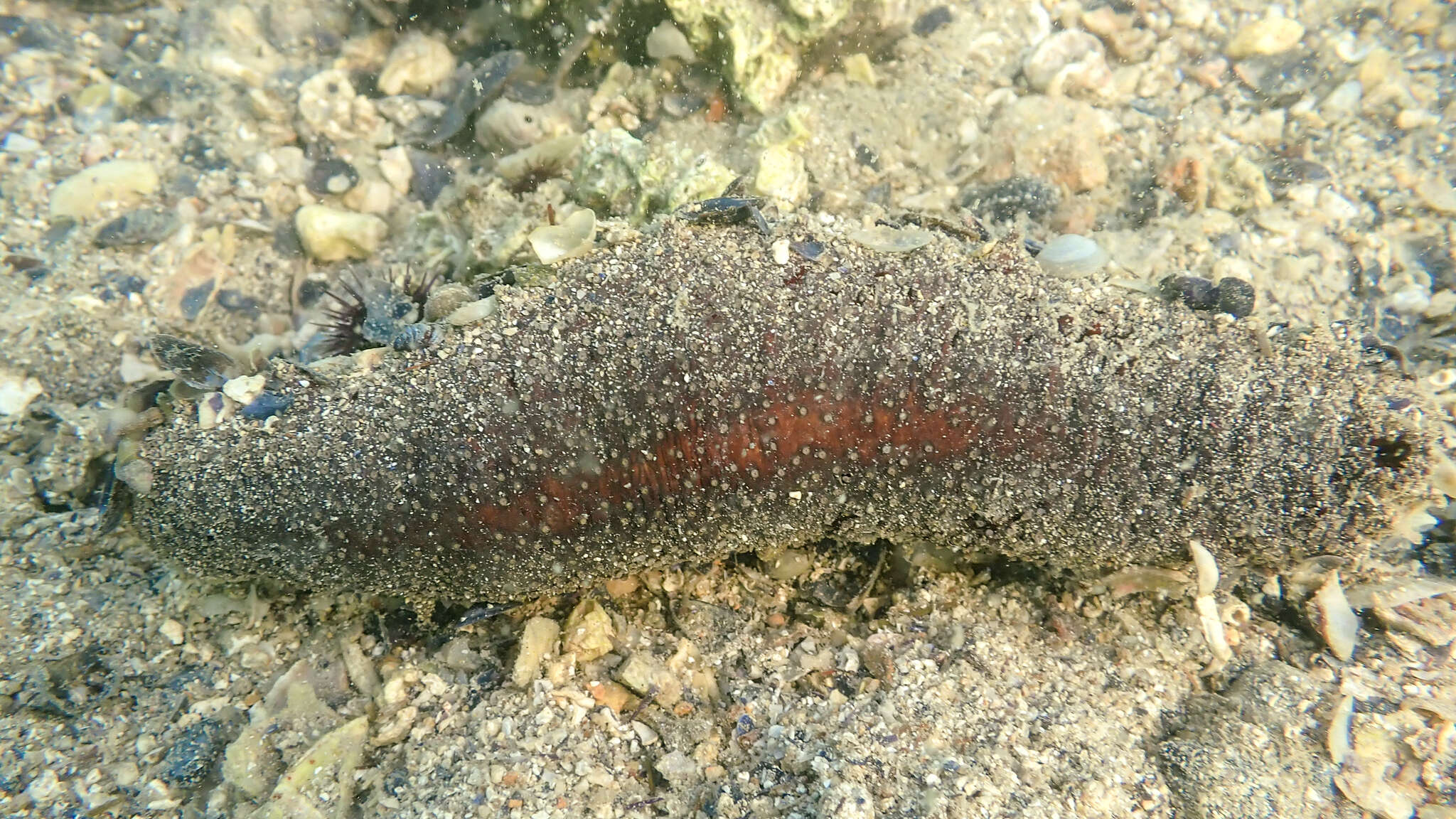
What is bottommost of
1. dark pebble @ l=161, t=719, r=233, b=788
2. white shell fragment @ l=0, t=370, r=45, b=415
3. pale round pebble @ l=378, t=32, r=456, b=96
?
dark pebble @ l=161, t=719, r=233, b=788

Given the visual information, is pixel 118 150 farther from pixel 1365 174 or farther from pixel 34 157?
pixel 1365 174

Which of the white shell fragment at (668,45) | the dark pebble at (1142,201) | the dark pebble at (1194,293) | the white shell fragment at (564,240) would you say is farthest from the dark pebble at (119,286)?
the dark pebble at (1142,201)

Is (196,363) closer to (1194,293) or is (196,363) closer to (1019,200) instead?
(1019,200)

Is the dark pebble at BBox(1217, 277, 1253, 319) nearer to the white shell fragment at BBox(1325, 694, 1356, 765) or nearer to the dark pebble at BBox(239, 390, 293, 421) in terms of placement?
the white shell fragment at BBox(1325, 694, 1356, 765)

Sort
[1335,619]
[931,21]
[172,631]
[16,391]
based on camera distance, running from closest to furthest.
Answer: [1335,619] → [172,631] → [16,391] → [931,21]

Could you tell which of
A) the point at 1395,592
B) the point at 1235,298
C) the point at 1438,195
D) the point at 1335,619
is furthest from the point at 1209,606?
the point at 1438,195

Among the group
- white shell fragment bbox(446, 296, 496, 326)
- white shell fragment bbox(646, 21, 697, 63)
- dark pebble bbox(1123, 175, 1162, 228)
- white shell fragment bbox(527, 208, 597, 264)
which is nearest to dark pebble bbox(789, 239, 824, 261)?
white shell fragment bbox(527, 208, 597, 264)

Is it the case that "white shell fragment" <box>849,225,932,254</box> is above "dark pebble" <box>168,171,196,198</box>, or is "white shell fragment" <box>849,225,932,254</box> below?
above
